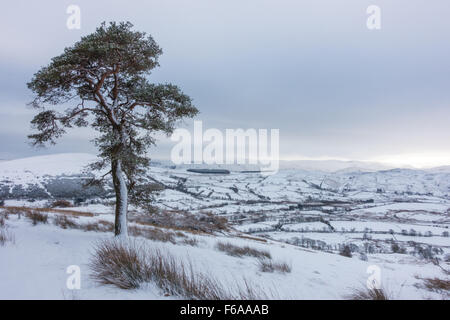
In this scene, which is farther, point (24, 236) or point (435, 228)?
point (435, 228)

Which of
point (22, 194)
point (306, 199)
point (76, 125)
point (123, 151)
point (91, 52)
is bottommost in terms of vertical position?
point (306, 199)

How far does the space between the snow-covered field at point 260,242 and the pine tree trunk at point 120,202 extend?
72cm

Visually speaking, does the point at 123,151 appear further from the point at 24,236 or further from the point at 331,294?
the point at 331,294

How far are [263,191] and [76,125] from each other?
184 meters

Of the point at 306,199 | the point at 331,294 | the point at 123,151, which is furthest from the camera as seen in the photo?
the point at 306,199

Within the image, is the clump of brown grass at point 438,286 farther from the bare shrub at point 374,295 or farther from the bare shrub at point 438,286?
the bare shrub at point 374,295

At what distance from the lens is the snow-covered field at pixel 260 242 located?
411cm

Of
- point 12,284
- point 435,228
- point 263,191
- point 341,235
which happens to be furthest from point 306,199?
point 12,284

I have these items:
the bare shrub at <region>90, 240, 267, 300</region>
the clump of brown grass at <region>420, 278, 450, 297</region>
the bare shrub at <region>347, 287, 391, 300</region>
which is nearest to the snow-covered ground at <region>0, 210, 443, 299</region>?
the bare shrub at <region>90, 240, 267, 300</region>

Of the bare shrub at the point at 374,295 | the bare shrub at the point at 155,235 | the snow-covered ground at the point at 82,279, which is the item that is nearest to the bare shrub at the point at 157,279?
Result: the snow-covered ground at the point at 82,279

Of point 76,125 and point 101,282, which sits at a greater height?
point 76,125

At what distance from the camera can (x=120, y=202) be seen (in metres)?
9.11
